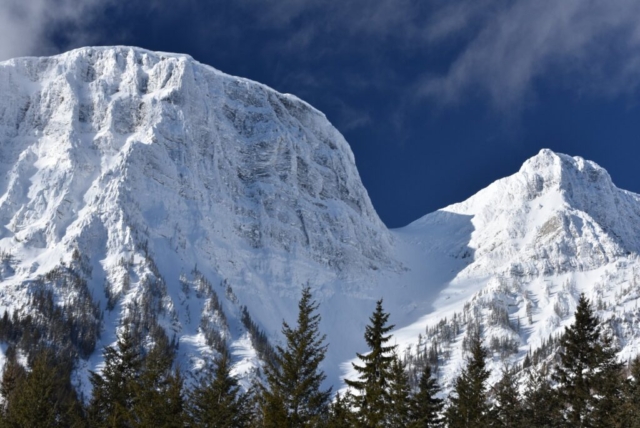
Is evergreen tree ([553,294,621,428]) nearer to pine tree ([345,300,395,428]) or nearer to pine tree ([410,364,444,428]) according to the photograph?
pine tree ([410,364,444,428])

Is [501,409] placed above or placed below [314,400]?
above

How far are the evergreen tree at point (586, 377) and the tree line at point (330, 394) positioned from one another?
0.06 meters

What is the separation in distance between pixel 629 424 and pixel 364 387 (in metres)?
14.7

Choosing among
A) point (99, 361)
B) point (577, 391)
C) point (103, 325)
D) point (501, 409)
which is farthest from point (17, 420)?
point (103, 325)

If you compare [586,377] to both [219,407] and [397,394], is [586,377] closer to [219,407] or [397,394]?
[397,394]

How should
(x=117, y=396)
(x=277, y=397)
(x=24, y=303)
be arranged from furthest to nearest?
1. (x=24, y=303)
2. (x=117, y=396)
3. (x=277, y=397)

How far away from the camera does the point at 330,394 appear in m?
39.7

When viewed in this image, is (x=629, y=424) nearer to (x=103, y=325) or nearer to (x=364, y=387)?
(x=364, y=387)

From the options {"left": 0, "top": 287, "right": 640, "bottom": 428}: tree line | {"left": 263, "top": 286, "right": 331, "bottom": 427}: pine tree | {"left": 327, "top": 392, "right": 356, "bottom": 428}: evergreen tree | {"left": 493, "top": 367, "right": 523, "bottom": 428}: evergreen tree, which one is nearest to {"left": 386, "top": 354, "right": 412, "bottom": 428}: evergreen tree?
{"left": 0, "top": 287, "right": 640, "bottom": 428}: tree line

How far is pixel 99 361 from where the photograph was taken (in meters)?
180

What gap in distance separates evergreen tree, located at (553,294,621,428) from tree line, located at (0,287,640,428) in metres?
0.06

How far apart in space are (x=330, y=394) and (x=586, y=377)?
16.1 metres

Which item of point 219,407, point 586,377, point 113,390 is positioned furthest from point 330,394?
point 586,377

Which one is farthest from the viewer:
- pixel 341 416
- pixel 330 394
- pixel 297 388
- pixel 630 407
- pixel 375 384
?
pixel 630 407
